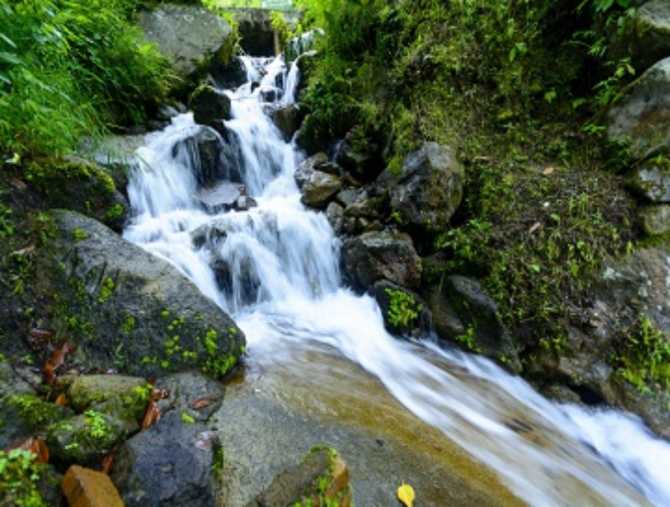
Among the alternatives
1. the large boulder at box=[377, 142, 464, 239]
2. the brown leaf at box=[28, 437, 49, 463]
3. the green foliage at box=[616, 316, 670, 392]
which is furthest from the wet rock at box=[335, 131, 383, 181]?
the brown leaf at box=[28, 437, 49, 463]

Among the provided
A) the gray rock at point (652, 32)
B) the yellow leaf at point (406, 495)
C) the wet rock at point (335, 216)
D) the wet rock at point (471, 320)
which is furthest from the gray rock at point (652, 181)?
the yellow leaf at point (406, 495)

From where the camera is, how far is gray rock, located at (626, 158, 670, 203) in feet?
13.3

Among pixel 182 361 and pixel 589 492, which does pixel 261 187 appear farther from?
pixel 589 492

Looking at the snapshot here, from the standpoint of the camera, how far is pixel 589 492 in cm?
270

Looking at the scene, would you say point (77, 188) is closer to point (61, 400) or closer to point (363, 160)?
point (61, 400)

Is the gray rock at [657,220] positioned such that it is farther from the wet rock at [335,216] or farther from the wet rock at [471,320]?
the wet rock at [335,216]

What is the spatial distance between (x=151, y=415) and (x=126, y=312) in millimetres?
886

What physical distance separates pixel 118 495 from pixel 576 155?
5.30 metres

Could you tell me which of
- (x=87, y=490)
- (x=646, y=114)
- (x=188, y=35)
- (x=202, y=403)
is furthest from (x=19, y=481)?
(x=188, y=35)

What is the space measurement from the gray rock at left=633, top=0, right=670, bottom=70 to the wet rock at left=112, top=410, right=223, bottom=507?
18.7ft

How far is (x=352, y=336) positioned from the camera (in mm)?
4082

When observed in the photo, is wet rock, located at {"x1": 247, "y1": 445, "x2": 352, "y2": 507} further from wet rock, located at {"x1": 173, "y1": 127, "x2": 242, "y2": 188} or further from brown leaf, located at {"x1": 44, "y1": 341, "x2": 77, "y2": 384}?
wet rock, located at {"x1": 173, "y1": 127, "x2": 242, "y2": 188}

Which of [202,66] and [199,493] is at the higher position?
[202,66]

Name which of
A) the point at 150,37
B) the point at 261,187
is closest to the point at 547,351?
the point at 261,187
